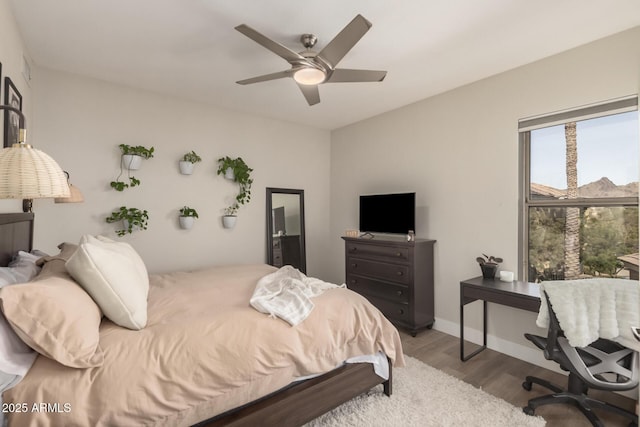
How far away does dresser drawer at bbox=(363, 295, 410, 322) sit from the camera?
3.21 m

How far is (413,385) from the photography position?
7.43 ft

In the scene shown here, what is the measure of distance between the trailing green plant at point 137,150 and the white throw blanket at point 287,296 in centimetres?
191

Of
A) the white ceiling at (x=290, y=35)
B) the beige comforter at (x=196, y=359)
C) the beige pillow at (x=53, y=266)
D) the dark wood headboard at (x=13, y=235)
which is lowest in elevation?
the beige comforter at (x=196, y=359)

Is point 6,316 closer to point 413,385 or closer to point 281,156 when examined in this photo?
point 413,385

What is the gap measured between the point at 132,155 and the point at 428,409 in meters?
3.34

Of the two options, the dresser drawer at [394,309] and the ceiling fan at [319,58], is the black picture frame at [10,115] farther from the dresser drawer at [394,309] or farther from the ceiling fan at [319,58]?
the dresser drawer at [394,309]

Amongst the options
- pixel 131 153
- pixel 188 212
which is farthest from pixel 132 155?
pixel 188 212

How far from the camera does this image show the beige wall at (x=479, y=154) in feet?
7.72

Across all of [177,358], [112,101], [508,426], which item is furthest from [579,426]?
[112,101]

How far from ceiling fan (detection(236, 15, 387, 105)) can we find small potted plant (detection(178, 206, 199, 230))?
1811 millimetres

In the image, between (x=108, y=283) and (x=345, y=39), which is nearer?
(x=108, y=283)

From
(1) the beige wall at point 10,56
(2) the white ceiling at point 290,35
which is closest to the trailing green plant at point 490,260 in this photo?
(2) the white ceiling at point 290,35

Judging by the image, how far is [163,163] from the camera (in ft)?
10.9

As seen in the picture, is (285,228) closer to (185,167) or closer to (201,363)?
(185,167)
